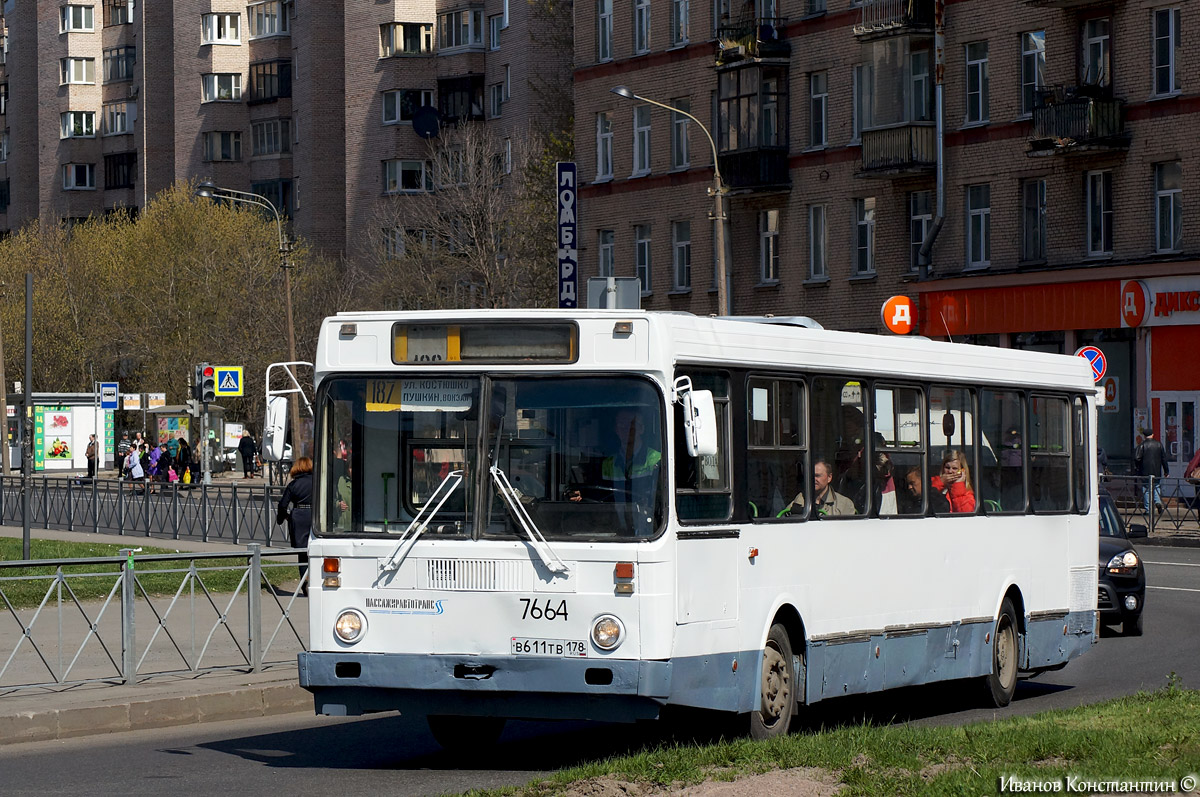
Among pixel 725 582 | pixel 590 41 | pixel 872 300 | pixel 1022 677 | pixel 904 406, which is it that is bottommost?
pixel 1022 677

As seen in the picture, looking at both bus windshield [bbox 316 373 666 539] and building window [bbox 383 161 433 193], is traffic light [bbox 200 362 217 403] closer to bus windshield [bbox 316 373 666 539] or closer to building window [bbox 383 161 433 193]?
bus windshield [bbox 316 373 666 539]

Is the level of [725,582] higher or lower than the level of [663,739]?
higher

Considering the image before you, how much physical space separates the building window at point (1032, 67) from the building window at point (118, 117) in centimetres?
6413

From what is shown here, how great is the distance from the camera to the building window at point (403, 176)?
7581cm

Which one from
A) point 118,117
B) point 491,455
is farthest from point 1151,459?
point 118,117

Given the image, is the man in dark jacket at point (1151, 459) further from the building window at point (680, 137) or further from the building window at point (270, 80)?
the building window at point (270, 80)

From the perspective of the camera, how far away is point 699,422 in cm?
977

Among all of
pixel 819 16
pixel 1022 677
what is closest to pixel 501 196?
pixel 819 16

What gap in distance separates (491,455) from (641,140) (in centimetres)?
4308

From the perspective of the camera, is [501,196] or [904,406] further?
[501,196]

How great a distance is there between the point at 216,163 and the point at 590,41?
37436 millimetres

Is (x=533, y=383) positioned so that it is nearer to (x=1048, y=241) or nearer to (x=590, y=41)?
(x=1048, y=241)

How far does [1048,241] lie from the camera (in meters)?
41.2

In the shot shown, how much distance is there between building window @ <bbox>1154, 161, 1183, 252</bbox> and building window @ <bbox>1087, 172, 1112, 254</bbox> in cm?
123
